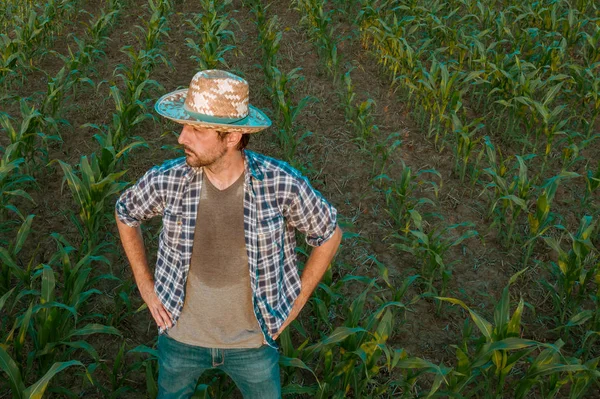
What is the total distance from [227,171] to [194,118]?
8.3 inches

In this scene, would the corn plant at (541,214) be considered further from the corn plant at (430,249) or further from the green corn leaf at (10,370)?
the green corn leaf at (10,370)

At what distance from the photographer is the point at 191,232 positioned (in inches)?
81.0

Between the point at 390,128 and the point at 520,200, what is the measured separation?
2093 mm

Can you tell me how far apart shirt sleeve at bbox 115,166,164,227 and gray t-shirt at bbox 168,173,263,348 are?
164 mm

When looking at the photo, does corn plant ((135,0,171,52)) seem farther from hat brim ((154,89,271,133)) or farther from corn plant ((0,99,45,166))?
hat brim ((154,89,271,133))

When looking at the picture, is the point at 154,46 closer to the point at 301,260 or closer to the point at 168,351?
the point at 301,260

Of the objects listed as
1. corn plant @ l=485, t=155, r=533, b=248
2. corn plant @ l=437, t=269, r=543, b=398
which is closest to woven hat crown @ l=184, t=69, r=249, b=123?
corn plant @ l=437, t=269, r=543, b=398

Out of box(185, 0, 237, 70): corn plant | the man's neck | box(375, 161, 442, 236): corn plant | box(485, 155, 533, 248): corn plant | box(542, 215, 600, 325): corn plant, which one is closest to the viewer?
the man's neck

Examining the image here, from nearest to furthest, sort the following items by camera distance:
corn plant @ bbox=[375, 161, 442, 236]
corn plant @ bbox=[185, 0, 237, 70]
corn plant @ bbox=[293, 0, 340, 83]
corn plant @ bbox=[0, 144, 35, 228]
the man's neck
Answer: the man's neck, corn plant @ bbox=[0, 144, 35, 228], corn plant @ bbox=[375, 161, 442, 236], corn plant @ bbox=[185, 0, 237, 70], corn plant @ bbox=[293, 0, 340, 83]

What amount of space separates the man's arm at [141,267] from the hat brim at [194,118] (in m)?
0.44

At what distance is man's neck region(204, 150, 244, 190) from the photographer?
79.9 inches

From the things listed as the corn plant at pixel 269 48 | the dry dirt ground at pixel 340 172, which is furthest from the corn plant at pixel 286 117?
the corn plant at pixel 269 48

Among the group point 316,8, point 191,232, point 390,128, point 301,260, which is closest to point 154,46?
point 316,8

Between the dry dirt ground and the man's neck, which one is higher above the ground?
the man's neck
